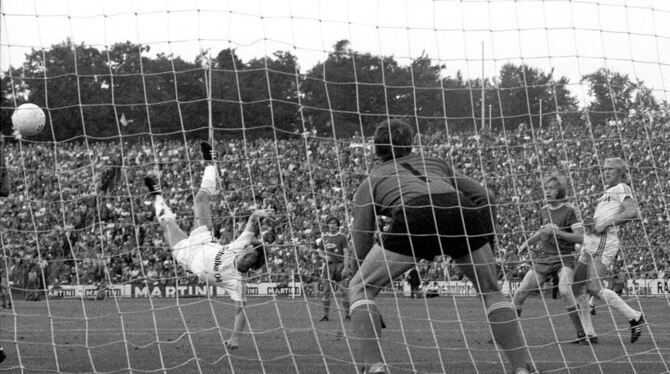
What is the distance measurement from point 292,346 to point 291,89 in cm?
325

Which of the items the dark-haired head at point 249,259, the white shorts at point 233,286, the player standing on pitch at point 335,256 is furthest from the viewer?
the player standing on pitch at point 335,256

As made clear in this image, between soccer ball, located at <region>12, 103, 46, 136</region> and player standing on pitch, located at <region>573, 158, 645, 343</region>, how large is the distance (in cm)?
560

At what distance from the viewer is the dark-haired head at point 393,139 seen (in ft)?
22.3

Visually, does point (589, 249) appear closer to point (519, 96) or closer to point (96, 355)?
point (519, 96)

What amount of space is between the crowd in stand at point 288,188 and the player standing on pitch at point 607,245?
10.9 inches

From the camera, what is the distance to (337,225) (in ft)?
55.4

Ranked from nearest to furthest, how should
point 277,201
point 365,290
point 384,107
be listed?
point 365,290
point 384,107
point 277,201

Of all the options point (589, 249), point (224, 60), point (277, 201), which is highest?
point (224, 60)

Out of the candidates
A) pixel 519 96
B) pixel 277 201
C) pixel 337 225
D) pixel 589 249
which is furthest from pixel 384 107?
pixel 337 225

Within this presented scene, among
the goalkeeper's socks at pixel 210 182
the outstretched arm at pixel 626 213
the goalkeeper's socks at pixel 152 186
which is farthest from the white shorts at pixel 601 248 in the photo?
the goalkeeper's socks at pixel 152 186

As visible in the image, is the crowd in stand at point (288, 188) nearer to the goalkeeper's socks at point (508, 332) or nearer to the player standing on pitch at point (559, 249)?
the player standing on pitch at point (559, 249)

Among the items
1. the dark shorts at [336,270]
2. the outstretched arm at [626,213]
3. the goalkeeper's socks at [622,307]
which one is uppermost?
the outstretched arm at [626,213]

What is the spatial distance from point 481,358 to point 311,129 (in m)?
3.41

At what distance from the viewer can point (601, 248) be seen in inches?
445
